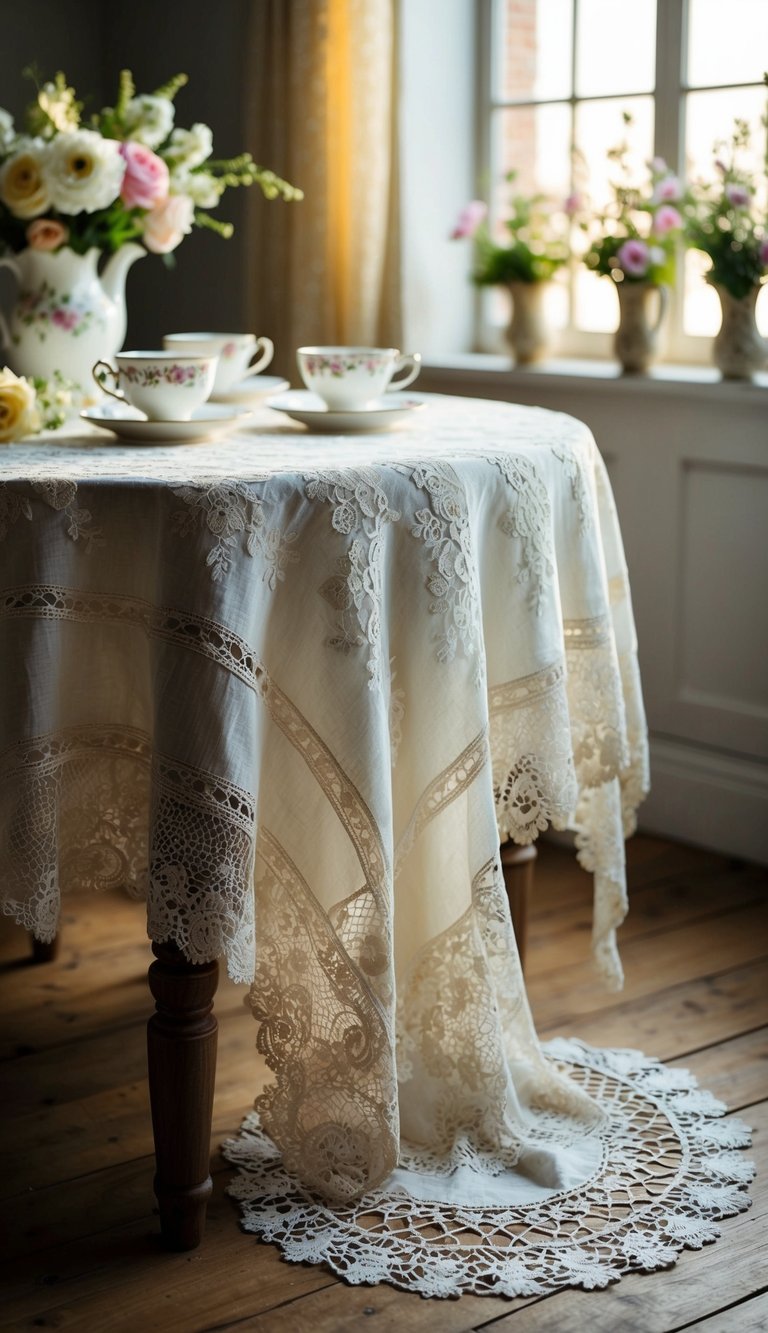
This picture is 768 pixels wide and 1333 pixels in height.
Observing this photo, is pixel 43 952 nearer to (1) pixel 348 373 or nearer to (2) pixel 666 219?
(1) pixel 348 373

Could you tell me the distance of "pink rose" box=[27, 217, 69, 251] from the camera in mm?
2164

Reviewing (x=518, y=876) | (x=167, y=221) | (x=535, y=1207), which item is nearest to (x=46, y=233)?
(x=167, y=221)

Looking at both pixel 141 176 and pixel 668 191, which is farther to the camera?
pixel 668 191

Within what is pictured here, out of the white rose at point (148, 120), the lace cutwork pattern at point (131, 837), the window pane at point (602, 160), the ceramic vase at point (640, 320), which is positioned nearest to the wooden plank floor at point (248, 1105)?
the lace cutwork pattern at point (131, 837)

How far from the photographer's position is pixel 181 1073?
1646 mm

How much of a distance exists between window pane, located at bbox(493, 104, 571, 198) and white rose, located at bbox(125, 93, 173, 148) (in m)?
1.37

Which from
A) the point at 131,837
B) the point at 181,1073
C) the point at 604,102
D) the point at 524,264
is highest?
the point at 604,102

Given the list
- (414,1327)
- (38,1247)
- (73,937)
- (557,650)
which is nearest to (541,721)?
(557,650)

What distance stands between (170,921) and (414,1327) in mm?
497

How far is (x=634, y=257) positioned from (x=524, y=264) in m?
0.36

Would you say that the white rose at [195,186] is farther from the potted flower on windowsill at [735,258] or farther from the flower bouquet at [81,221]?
the potted flower on windowsill at [735,258]

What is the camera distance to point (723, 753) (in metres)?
3.03

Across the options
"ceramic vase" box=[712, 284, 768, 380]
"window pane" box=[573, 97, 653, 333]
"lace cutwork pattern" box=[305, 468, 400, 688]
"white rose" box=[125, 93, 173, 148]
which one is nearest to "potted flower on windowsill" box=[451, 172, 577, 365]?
"window pane" box=[573, 97, 653, 333]

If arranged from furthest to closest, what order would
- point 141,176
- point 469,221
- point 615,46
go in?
point 469,221 → point 615,46 → point 141,176
